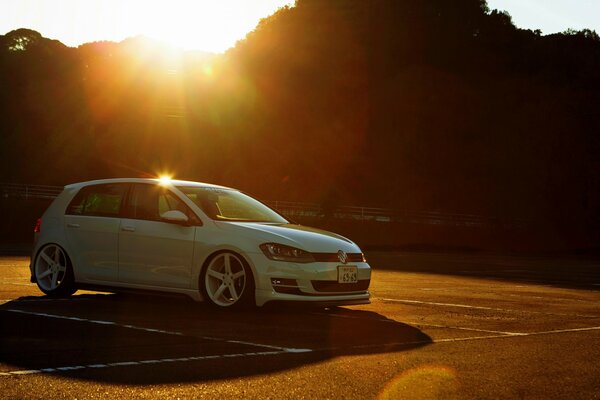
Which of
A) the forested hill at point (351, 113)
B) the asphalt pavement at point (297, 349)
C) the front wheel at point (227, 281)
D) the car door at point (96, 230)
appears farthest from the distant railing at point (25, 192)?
the front wheel at point (227, 281)

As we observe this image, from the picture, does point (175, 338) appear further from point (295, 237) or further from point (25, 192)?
point (25, 192)

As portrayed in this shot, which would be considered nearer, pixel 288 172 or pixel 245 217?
pixel 245 217

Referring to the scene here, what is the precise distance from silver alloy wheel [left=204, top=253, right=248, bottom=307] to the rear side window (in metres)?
1.74

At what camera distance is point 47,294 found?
12141 mm

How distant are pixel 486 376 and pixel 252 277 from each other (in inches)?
164

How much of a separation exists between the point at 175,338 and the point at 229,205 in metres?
3.74

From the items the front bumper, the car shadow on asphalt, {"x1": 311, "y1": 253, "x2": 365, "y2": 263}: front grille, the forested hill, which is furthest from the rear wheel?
the forested hill

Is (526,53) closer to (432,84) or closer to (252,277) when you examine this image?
(432,84)

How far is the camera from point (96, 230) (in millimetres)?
11906

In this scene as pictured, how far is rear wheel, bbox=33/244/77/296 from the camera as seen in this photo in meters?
12.1

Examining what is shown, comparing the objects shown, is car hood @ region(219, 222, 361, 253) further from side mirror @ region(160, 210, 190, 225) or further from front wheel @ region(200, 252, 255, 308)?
side mirror @ region(160, 210, 190, 225)

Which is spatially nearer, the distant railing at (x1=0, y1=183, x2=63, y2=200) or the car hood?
the car hood

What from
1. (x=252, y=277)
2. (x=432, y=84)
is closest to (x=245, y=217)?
(x=252, y=277)

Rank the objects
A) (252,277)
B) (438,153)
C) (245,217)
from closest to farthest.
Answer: (252,277) < (245,217) < (438,153)
